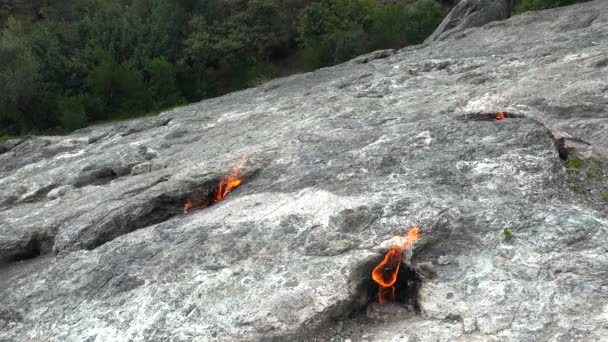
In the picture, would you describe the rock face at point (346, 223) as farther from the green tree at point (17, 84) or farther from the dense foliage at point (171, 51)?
the green tree at point (17, 84)

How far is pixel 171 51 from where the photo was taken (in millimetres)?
34531

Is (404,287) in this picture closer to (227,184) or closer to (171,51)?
(227,184)

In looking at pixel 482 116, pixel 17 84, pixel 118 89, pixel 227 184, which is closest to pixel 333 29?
pixel 118 89

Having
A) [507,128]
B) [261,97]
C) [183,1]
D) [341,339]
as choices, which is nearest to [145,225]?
[341,339]

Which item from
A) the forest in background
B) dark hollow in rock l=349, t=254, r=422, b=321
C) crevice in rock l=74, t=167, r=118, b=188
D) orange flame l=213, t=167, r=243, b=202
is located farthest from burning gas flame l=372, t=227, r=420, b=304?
the forest in background

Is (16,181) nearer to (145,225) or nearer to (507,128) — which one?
(145,225)

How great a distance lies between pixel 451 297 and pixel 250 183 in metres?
4.78

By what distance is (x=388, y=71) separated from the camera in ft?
52.1

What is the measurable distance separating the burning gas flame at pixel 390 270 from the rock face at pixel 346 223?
14cm

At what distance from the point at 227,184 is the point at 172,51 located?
86.9ft

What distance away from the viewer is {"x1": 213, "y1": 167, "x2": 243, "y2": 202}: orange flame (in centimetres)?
1013

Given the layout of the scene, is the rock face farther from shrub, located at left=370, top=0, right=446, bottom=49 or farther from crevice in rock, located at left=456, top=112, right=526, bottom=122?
shrub, located at left=370, top=0, right=446, bottom=49

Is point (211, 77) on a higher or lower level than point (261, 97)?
lower

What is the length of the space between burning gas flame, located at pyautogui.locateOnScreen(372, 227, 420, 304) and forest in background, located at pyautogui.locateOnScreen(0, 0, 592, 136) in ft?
83.2
